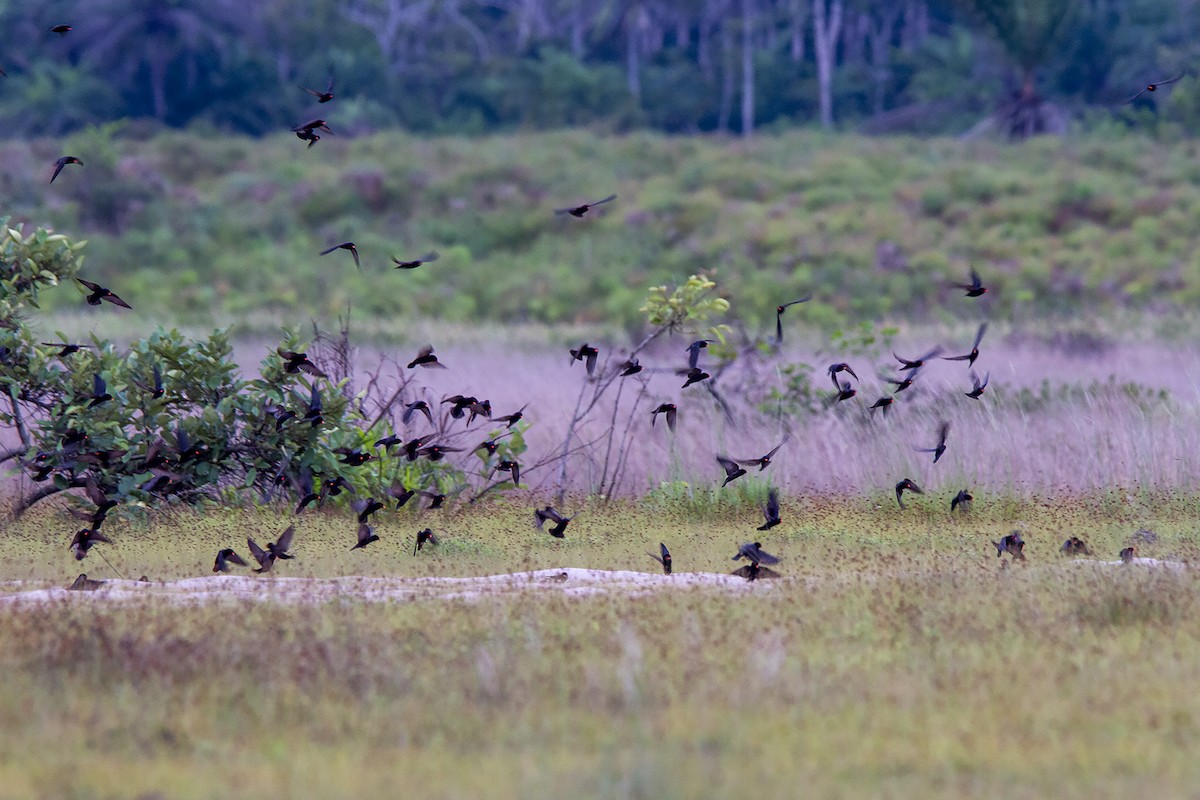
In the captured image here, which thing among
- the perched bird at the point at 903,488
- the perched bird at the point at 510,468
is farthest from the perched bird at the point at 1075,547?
the perched bird at the point at 510,468

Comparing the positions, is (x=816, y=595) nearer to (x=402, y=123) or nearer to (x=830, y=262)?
(x=830, y=262)

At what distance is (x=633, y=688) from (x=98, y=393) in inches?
224

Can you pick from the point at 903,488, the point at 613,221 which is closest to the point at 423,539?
the point at 903,488

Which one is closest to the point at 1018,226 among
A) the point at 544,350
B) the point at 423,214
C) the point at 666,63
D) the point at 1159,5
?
the point at 423,214

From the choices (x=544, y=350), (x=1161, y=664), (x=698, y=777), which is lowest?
(x=544, y=350)

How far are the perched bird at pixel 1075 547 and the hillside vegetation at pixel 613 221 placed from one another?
63.1 feet

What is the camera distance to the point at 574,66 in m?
54.2

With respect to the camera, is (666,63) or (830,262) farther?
(666,63)

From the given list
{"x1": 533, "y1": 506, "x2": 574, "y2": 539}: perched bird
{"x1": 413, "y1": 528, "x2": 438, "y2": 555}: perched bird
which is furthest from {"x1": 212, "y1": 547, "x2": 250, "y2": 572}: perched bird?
{"x1": 533, "y1": 506, "x2": 574, "y2": 539}: perched bird

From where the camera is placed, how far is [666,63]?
2357 inches

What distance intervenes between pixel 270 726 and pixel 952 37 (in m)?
54.4

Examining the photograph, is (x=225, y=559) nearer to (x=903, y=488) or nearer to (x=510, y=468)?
(x=510, y=468)

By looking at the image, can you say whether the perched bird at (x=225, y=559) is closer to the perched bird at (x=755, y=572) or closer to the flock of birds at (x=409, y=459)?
the flock of birds at (x=409, y=459)

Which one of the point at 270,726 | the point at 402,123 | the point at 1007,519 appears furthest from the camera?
the point at 402,123
